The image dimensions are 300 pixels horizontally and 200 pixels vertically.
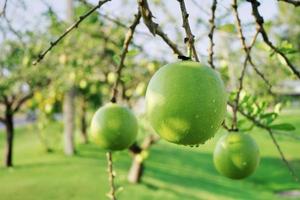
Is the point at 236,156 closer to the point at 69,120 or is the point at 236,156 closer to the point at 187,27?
the point at 187,27

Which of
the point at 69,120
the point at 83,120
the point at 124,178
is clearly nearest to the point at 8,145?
the point at 69,120

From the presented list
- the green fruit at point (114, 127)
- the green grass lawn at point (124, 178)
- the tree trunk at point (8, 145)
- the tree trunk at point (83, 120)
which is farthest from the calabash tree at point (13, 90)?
the green fruit at point (114, 127)

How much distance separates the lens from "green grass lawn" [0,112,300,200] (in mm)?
7012

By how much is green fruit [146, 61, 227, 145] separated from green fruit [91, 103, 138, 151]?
633 mm

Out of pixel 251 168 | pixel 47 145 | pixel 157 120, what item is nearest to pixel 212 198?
pixel 47 145

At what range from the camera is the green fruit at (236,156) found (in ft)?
5.34

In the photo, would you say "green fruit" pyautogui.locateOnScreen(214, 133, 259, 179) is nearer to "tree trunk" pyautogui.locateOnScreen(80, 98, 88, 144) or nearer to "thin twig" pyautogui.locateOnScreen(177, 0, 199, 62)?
"thin twig" pyautogui.locateOnScreen(177, 0, 199, 62)

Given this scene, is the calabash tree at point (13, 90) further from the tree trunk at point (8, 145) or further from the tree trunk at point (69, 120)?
the tree trunk at point (69, 120)

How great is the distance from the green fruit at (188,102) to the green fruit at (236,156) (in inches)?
28.2

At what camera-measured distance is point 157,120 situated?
37.7 inches

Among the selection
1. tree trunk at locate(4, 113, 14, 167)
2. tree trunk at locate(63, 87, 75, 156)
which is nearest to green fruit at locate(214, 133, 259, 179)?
tree trunk at locate(4, 113, 14, 167)

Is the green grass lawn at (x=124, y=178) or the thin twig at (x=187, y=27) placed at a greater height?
the thin twig at (x=187, y=27)

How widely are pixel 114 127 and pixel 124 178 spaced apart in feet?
21.9

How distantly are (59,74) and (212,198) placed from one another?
331 centimetres
